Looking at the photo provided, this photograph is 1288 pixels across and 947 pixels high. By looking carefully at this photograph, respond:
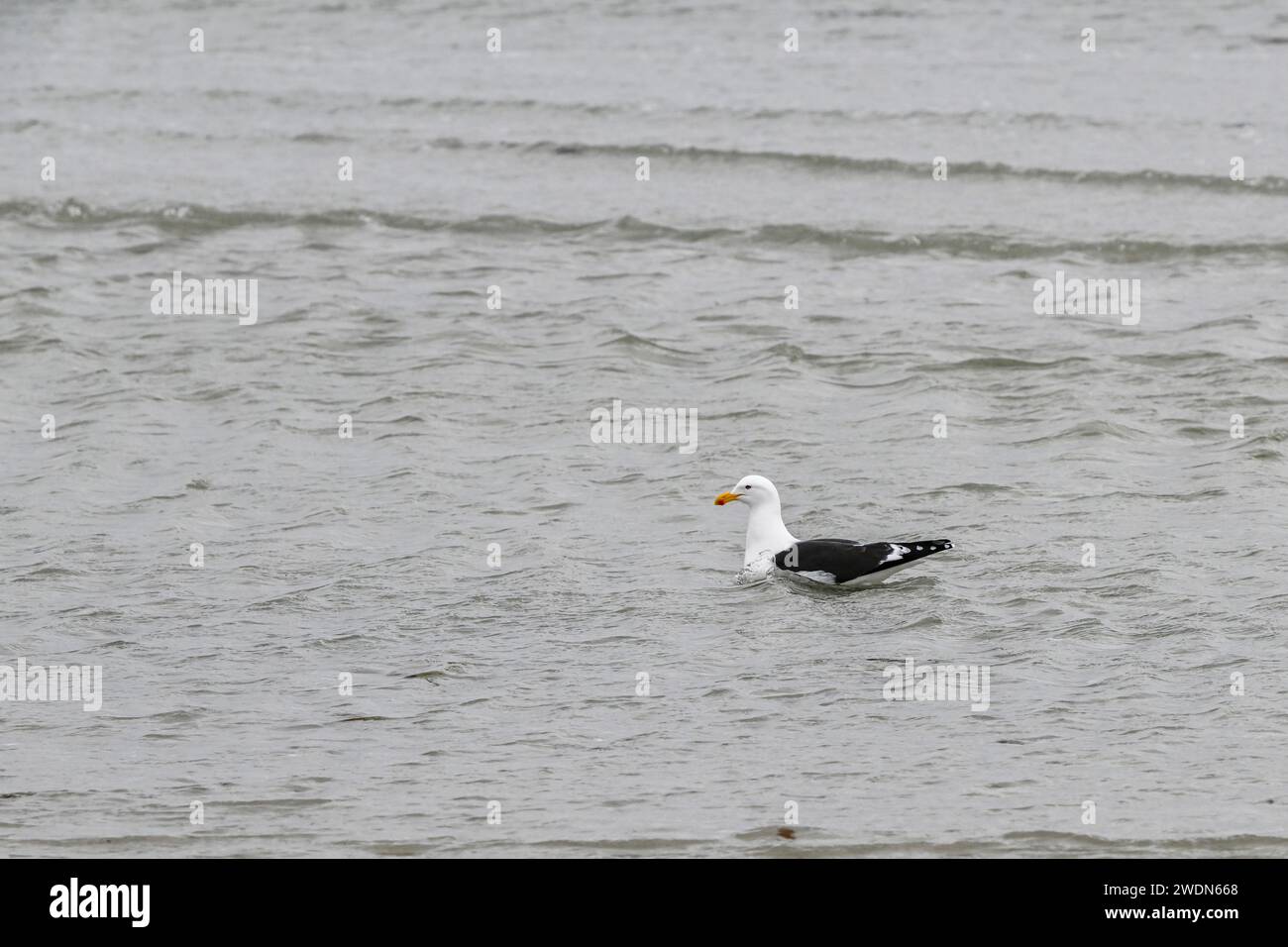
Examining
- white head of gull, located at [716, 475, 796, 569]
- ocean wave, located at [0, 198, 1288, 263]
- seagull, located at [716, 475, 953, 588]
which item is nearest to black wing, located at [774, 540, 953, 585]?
seagull, located at [716, 475, 953, 588]

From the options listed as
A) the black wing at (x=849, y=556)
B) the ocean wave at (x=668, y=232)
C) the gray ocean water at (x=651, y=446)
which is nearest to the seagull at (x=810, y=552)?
the black wing at (x=849, y=556)

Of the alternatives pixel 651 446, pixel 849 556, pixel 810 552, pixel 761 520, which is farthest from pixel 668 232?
pixel 849 556

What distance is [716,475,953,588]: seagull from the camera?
1102cm

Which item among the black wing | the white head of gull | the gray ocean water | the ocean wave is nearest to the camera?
the gray ocean water

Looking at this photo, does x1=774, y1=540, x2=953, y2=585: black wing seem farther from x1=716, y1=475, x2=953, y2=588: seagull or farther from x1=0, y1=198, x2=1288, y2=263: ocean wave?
x1=0, y1=198, x2=1288, y2=263: ocean wave

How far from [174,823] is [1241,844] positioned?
4.27 metres

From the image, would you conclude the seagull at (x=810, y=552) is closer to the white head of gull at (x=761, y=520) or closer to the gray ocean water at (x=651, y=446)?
the white head of gull at (x=761, y=520)

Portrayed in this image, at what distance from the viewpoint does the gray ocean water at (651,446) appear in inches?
331

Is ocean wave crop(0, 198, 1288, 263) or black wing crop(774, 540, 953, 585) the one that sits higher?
ocean wave crop(0, 198, 1288, 263)

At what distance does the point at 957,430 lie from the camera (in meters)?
14.0

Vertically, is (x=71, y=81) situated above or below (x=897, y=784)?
above

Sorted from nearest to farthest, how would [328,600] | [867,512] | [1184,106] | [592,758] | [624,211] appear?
1. [592,758]
2. [328,600]
3. [867,512]
4. [624,211]
5. [1184,106]

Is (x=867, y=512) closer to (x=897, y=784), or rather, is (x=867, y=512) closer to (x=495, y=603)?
(x=495, y=603)

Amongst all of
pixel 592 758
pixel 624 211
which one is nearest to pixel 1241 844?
pixel 592 758
